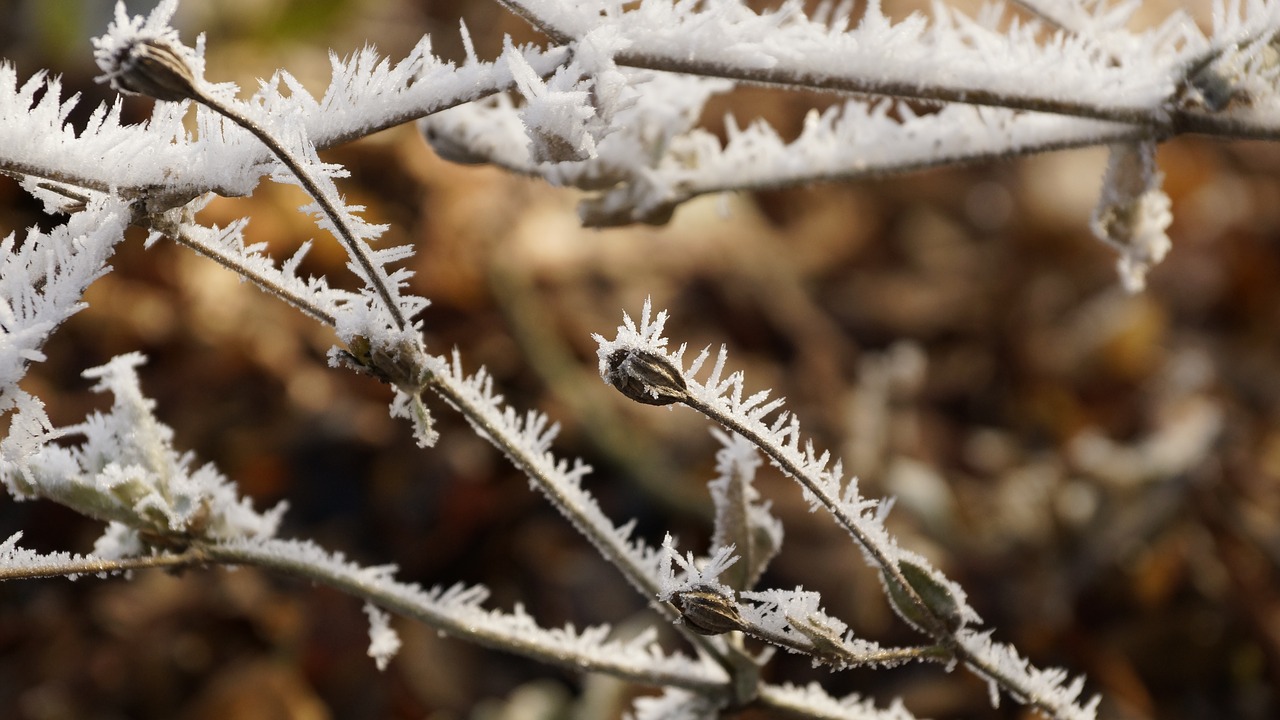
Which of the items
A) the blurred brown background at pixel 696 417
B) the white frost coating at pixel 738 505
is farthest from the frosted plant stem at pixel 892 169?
the blurred brown background at pixel 696 417

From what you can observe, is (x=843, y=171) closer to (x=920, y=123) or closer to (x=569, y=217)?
(x=920, y=123)

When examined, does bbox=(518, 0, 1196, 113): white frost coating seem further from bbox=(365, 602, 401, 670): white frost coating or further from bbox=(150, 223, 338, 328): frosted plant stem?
bbox=(365, 602, 401, 670): white frost coating

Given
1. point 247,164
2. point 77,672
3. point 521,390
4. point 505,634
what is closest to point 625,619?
point 521,390

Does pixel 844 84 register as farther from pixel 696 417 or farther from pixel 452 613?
pixel 696 417

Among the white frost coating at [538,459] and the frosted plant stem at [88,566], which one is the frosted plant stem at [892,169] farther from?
the frosted plant stem at [88,566]

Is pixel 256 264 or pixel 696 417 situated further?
pixel 696 417

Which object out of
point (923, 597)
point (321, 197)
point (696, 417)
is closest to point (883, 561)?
point (923, 597)

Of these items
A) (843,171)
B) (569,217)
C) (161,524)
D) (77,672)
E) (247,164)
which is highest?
(569,217)
